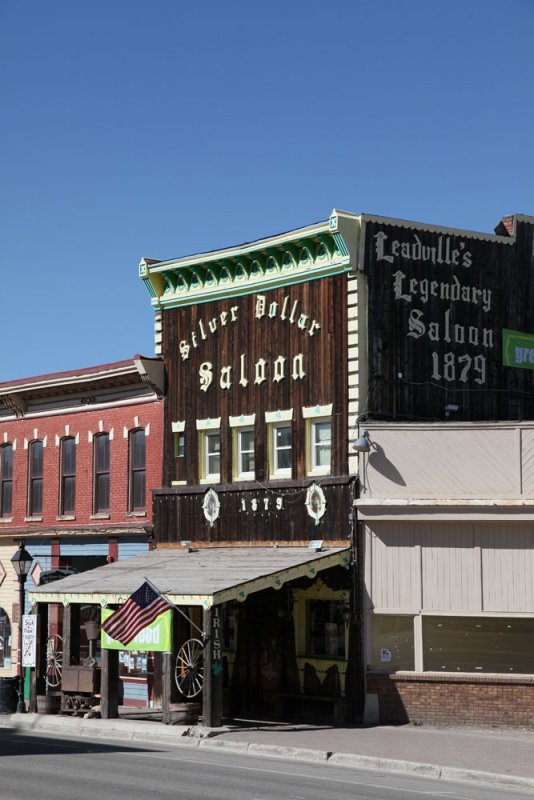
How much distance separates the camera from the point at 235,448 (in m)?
29.5

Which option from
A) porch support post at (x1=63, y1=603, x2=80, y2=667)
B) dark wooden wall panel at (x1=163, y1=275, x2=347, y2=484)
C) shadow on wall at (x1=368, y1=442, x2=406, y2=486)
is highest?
dark wooden wall panel at (x1=163, y1=275, x2=347, y2=484)

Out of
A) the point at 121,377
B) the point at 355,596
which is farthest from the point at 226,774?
the point at 121,377

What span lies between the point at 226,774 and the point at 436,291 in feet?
43.9

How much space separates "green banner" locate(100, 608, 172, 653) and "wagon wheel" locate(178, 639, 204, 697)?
596mm

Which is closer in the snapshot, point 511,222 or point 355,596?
point 355,596

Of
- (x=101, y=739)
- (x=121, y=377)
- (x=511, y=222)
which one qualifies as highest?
(x=511, y=222)

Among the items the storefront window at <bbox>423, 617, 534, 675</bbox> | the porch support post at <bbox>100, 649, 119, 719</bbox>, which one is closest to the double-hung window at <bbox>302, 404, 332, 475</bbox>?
the storefront window at <bbox>423, 617, 534, 675</bbox>

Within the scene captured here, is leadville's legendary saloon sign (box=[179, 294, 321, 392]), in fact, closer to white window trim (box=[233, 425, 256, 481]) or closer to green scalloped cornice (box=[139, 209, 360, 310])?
green scalloped cornice (box=[139, 209, 360, 310])

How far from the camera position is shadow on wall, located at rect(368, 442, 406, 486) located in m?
25.9

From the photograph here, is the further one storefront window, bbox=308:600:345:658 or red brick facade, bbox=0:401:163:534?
red brick facade, bbox=0:401:163:534

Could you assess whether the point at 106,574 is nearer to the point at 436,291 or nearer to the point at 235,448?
the point at 235,448

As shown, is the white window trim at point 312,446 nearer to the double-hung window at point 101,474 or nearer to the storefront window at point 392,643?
the storefront window at point 392,643

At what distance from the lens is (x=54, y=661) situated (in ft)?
98.8

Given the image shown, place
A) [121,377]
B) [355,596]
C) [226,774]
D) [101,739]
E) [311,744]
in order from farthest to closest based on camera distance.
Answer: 1. [121,377]
2. [355,596]
3. [101,739]
4. [311,744]
5. [226,774]
